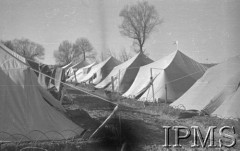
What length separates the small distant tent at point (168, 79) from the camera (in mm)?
7523

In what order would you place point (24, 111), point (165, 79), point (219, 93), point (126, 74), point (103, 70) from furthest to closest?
point (103, 70)
point (126, 74)
point (165, 79)
point (219, 93)
point (24, 111)

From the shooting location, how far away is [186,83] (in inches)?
308

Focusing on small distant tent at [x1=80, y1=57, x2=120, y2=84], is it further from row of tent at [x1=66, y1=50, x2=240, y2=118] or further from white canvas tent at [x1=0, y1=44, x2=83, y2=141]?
white canvas tent at [x1=0, y1=44, x2=83, y2=141]

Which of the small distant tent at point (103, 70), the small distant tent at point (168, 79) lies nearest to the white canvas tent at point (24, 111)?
the small distant tent at point (168, 79)

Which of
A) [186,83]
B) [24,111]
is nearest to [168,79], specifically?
[186,83]

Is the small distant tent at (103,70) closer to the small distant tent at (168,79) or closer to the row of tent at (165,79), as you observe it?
the row of tent at (165,79)

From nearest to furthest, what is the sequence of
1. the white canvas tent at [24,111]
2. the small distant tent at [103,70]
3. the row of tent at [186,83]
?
the white canvas tent at [24,111], the row of tent at [186,83], the small distant tent at [103,70]

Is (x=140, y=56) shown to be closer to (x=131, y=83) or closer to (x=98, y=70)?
(x=131, y=83)

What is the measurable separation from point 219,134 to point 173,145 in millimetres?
853

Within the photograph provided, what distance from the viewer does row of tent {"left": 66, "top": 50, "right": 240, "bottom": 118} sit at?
4.98 meters

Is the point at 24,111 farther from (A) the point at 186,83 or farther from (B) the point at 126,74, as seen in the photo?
(B) the point at 126,74

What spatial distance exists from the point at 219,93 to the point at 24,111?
3.45 m

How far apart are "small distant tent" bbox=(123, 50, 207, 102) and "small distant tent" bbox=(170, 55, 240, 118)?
1.21m

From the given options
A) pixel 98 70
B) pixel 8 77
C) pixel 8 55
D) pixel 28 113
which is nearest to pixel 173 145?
pixel 28 113
